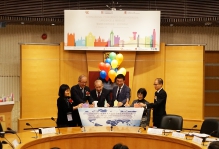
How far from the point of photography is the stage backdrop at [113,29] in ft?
34.7

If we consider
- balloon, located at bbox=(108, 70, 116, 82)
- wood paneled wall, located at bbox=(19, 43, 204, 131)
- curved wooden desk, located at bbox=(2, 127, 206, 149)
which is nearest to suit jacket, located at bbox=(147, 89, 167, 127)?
curved wooden desk, located at bbox=(2, 127, 206, 149)

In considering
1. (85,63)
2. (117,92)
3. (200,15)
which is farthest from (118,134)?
(200,15)

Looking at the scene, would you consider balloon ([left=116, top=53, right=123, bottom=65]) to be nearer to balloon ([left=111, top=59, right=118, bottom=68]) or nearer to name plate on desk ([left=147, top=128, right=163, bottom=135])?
balloon ([left=111, top=59, right=118, bottom=68])

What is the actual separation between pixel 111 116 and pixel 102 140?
637 millimetres

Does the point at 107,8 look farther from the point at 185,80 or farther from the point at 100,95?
the point at 100,95

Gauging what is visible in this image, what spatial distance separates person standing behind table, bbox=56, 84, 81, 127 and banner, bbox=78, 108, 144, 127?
231 mm

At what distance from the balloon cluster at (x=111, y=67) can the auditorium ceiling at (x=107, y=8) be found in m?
1.43

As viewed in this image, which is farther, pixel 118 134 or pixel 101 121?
pixel 101 121

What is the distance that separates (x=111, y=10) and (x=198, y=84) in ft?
9.77

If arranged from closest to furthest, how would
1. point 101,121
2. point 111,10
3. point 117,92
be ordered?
1. point 101,121
2. point 117,92
3. point 111,10

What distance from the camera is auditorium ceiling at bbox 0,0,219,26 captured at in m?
10.8

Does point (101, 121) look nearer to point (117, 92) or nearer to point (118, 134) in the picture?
point (118, 134)

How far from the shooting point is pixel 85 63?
36.1 feet

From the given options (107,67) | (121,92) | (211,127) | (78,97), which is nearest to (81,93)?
(78,97)
